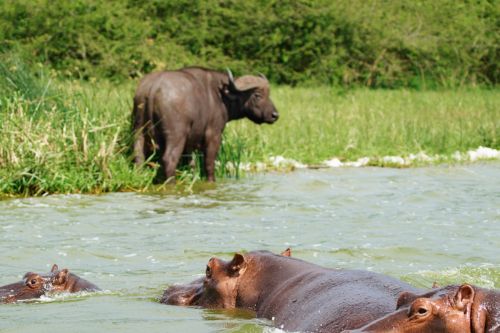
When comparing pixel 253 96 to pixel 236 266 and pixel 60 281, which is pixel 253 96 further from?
pixel 236 266

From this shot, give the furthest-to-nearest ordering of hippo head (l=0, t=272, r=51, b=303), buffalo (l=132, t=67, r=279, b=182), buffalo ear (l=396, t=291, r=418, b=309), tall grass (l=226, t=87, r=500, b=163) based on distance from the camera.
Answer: tall grass (l=226, t=87, r=500, b=163) → buffalo (l=132, t=67, r=279, b=182) → hippo head (l=0, t=272, r=51, b=303) → buffalo ear (l=396, t=291, r=418, b=309)

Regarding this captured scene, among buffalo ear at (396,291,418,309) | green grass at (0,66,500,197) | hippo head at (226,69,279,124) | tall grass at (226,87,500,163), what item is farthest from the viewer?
tall grass at (226,87,500,163)

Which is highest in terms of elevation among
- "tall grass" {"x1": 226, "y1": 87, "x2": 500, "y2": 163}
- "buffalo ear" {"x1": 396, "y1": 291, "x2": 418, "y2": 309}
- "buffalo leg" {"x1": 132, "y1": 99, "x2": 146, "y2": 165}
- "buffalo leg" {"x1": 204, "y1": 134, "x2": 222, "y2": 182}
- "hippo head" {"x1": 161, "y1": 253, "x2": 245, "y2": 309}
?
"buffalo ear" {"x1": 396, "y1": 291, "x2": 418, "y2": 309}

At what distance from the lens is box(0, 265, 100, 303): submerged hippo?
5668mm

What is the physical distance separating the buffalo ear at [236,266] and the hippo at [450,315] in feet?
4.80

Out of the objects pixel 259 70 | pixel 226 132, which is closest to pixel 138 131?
pixel 226 132

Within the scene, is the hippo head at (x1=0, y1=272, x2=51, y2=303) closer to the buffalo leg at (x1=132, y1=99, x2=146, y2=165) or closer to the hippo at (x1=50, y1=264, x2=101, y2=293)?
the hippo at (x1=50, y1=264, x2=101, y2=293)

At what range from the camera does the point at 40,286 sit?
226 inches

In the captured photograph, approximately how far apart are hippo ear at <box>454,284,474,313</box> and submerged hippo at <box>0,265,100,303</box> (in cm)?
280

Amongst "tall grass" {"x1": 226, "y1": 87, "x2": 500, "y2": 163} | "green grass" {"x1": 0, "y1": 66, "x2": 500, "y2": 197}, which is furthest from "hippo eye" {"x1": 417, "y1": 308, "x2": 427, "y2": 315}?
"tall grass" {"x1": 226, "y1": 87, "x2": 500, "y2": 163}

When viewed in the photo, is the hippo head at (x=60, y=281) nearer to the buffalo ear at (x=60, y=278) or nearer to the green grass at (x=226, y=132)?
the buffalo ear at (x=60, y=278)

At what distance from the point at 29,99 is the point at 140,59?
9.98m

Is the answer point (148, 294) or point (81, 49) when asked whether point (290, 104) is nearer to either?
point (81, 49)

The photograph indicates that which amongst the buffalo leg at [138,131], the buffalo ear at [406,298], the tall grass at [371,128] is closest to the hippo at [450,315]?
the buffalo ear at [406,298]
